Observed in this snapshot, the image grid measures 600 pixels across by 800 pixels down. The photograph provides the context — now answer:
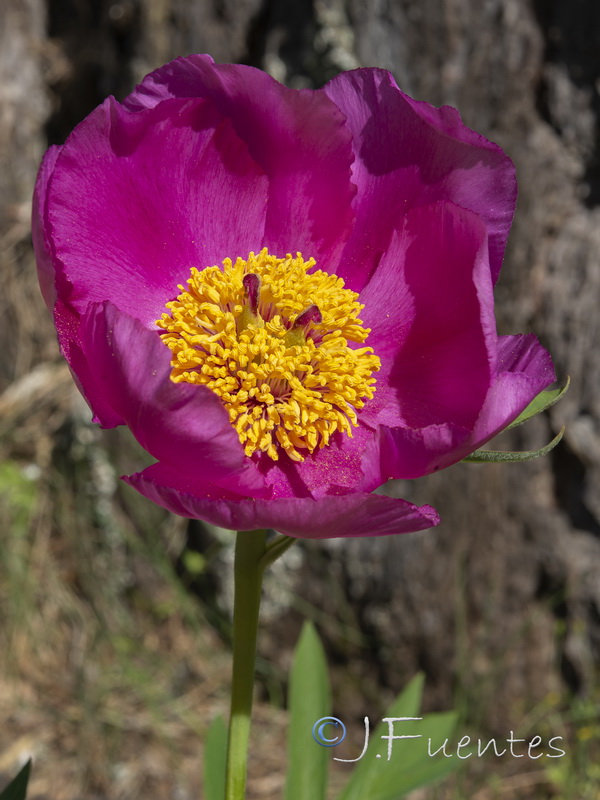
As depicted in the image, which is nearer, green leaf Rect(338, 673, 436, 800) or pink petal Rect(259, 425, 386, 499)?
pink petal Rect(259, 425, 386, 499)

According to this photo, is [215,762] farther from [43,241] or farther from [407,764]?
[43,241]

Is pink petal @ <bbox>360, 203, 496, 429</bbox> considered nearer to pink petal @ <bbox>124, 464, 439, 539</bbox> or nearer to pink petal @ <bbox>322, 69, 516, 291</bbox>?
pink petal @ <bbox>322, 69, 516, 291</bbox>

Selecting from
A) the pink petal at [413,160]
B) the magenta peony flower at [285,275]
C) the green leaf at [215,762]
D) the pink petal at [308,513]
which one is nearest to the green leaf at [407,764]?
the green leaf at [215,762]

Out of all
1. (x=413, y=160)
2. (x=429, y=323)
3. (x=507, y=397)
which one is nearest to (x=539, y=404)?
(x=507, y=397)

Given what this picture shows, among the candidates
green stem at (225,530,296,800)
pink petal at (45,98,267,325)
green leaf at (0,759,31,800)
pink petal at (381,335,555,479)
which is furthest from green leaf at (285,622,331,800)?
pink petal at (45,98,267,325)

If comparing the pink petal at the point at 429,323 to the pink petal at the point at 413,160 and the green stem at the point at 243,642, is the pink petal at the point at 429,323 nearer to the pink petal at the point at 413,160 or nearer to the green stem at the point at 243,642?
the pink petal at the point at 413,160

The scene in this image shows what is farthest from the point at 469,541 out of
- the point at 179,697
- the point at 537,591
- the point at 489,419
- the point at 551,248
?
the point at 489,419

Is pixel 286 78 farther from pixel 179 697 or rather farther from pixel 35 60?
pixel 179 697
